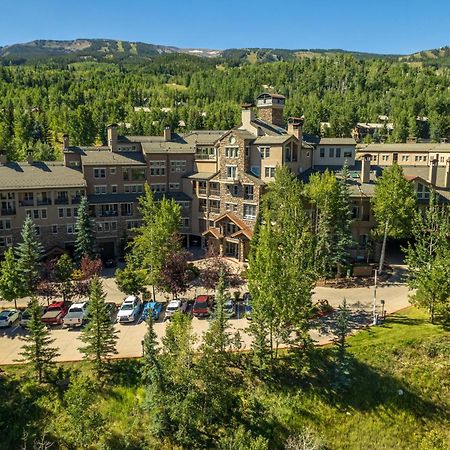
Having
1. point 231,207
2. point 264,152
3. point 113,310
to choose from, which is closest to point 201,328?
point 113,310

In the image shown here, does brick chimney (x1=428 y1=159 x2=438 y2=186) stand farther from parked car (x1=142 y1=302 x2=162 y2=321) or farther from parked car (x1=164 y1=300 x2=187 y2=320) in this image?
parked car (x1=142 y1=302 x2=162 y2=321)

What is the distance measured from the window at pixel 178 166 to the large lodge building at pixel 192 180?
0.14m

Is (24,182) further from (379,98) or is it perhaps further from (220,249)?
(379,98)

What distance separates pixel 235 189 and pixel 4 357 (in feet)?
101

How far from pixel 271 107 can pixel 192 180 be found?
15.9 m

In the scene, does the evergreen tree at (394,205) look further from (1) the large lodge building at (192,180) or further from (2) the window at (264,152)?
(2) the window at (264,152)

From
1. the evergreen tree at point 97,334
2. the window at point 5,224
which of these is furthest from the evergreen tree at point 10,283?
the window at point 5,224

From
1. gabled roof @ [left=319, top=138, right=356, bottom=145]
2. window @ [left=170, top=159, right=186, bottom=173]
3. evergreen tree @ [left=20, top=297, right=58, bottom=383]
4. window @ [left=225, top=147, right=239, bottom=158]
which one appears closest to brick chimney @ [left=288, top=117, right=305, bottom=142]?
gabled roof @ [left=319, top=138, right=356, bottom=145]

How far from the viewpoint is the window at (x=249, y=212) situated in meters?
51.0

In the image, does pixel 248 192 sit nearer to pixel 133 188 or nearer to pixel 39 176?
pixel 133 188

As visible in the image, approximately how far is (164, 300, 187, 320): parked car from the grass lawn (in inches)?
271

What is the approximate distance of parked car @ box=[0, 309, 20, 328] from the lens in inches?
1441

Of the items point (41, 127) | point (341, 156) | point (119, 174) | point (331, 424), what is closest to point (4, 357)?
point (331, 424)

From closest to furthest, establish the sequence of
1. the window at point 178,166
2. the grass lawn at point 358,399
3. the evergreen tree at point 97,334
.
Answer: the grass lawn at point 358,399, the evergreen tree at point 97,334, the window at point 178,166
